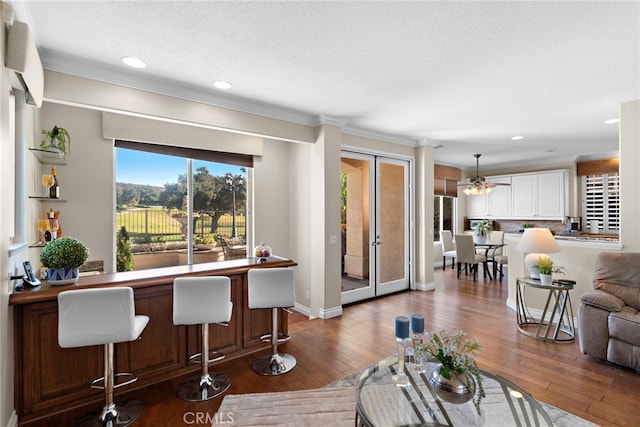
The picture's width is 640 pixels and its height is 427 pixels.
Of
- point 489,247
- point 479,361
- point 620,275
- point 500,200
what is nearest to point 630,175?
point 620,275

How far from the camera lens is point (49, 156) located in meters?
2.77

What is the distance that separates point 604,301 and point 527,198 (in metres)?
5.47

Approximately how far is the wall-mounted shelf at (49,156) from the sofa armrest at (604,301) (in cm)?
514

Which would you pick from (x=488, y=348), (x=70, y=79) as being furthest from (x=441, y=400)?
(x=70, y=79)

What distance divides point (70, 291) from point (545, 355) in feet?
13.6

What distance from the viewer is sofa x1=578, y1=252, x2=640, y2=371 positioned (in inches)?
107

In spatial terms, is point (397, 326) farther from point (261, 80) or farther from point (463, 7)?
point (261, 80)

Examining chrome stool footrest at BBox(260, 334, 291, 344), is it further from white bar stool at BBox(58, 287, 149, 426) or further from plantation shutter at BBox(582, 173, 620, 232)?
plantation shutter at BBox(582, 173, 620, 232)

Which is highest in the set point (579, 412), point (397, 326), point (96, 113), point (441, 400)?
point (96, 113)

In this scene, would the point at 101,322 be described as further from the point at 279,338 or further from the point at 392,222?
the point at 392,222

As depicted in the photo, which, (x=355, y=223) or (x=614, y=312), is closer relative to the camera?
(x=614, y=312)

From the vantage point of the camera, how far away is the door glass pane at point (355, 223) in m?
4.93

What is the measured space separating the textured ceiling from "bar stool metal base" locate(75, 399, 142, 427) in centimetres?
263

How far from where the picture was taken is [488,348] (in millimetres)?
3270
